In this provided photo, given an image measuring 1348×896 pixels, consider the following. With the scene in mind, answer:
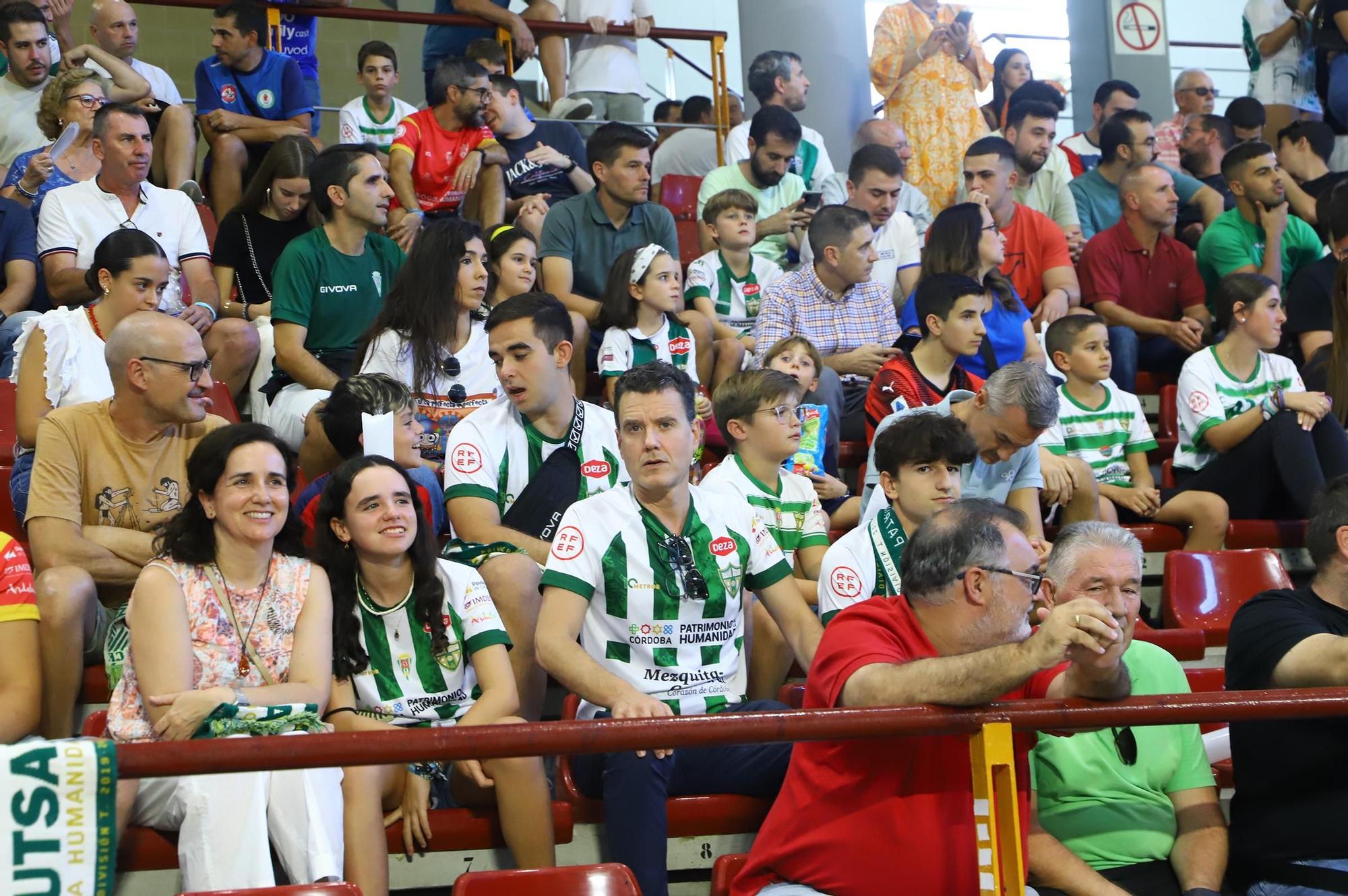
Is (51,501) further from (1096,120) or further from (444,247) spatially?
(1096,120)

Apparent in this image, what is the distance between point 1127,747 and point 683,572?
1.07 metres

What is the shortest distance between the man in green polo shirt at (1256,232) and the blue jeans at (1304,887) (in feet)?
15.9

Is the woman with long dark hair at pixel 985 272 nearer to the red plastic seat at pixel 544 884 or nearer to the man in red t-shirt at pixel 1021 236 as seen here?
the man in red t-shirt at pixel 1021 236

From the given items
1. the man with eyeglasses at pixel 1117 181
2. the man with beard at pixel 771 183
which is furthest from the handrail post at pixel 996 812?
the man with eyeglasses at pixel 1117 181

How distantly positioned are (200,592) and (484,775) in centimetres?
77

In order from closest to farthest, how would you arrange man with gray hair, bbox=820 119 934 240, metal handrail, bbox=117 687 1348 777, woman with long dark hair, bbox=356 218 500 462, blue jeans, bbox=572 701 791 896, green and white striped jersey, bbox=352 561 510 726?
1. metal handrail, bbox=117 687 1348 777
2. blue jeans, bbox=572 701 791 896
3. green and white striped jersey, bbox=352 561 510 726
4. woman with long dark hair, bbox=356 218 500 462
5. man with gray hair, bbox=820 119 934 240

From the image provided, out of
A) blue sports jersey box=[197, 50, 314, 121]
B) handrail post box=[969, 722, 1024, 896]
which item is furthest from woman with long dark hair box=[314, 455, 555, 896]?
blue sports jersey box=[197, 50, 314, 121]

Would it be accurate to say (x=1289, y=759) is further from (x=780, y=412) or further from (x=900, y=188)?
(x=900, y=188)

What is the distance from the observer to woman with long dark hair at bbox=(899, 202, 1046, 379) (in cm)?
612

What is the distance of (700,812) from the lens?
3.45m

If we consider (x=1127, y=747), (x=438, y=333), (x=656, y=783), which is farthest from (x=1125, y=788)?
(x=438, y=333)

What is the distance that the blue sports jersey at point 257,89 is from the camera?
7.28 metres

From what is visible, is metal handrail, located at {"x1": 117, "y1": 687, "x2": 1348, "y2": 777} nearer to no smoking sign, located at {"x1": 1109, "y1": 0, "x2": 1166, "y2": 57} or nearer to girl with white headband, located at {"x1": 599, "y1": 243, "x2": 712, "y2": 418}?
girl with white headband, located at {"x1": 599, "y1": 243, "x2": 712, "y2": 418}

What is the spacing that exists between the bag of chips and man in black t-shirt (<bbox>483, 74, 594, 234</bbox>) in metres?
2.34
